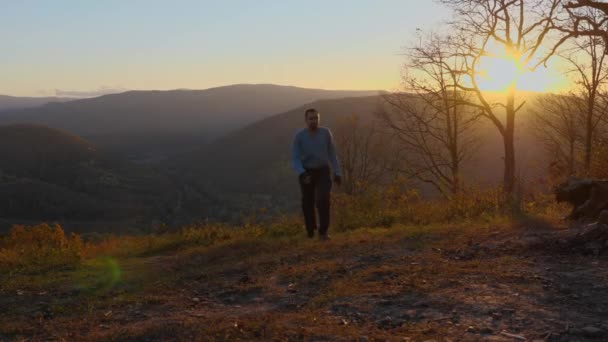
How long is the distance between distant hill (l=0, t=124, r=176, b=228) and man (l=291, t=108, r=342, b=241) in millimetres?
75182

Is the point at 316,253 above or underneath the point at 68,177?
above

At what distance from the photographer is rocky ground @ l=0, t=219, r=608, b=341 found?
412 cm

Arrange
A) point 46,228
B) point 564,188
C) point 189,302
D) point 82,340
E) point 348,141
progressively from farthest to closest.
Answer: point 348,141, point 46,228, point 564,188, point 189,302, point 82,340

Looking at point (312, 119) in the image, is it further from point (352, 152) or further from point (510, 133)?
point (352, 152)

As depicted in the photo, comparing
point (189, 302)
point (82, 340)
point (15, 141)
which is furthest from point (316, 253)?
point (15, 141)

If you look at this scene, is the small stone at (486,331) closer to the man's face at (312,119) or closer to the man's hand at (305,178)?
the man's hand at (305,178)

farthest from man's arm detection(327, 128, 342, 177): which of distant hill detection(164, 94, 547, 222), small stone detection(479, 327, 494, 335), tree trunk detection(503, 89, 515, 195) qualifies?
distant hill detection(164, 94, 547, 222)

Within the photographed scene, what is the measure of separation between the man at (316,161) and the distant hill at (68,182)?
75.2 meters

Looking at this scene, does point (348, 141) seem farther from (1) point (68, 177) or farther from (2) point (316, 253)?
(1) point (68, 177)

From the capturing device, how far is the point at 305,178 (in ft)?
28.3

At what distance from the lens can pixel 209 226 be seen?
36.1ft

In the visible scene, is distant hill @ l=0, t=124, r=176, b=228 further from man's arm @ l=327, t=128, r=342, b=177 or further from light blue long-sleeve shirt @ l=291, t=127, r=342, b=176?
man's arm @ l=327, t=128, r=342, b=177

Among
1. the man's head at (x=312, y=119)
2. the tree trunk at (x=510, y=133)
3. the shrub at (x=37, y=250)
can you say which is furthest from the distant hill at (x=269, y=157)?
the man's head at (x=312, y=119)

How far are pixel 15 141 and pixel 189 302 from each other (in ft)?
409
